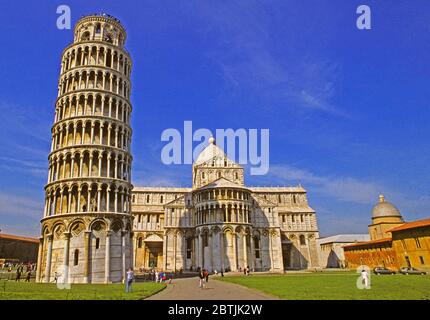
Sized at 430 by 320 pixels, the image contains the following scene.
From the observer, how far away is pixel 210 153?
80.6 metres

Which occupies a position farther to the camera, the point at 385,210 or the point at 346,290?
the point at 385,210

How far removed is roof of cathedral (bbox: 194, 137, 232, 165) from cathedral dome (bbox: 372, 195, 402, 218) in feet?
132

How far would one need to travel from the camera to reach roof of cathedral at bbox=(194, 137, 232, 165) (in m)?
79.7

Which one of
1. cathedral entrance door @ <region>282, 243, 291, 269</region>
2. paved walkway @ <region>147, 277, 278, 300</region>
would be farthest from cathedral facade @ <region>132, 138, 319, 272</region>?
paved walkway @ <region>147, 277, 278, 300</region>

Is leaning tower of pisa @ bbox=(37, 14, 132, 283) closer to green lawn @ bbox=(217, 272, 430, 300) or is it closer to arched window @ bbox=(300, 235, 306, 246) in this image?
green lawn @ bbox=(217, 272, 430, 300)

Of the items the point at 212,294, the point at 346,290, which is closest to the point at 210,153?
the point at 212,294

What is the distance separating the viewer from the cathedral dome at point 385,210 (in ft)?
260

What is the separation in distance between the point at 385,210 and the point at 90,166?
71254 mm

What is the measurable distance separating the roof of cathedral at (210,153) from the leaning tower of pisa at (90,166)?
37595mm

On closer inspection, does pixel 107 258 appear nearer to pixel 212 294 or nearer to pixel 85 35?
pixel 212 294

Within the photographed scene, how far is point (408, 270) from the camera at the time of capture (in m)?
45.1
